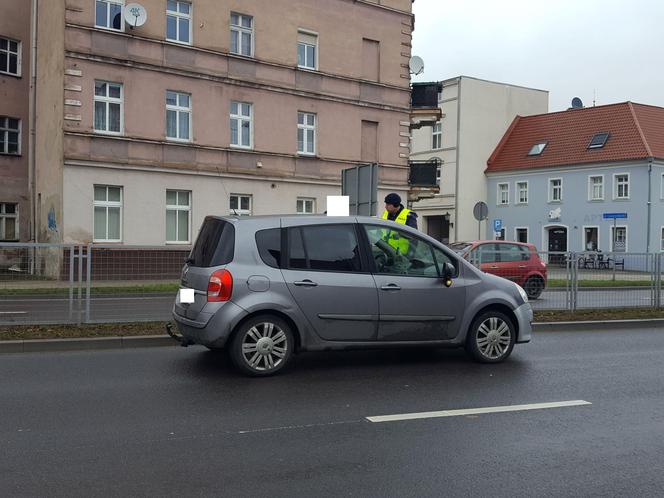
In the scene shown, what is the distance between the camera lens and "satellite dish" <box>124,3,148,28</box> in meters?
22.1

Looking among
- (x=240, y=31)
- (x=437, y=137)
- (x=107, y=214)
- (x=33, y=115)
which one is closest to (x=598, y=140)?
(x=437, y=137)

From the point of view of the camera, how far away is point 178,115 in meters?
23.8

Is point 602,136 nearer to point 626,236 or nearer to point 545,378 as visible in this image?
point 626,236

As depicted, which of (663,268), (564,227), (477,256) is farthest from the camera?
(564,227)

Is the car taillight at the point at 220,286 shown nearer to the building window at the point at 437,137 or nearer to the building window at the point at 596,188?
the building window at the point at 596,188

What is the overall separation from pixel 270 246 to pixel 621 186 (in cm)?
3855

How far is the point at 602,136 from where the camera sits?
142ft

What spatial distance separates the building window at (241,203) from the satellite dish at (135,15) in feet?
21.2

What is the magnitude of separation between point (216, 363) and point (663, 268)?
10335mm

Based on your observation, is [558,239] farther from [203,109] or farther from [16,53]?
[16,53]

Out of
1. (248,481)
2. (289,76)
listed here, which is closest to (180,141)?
(289,76)

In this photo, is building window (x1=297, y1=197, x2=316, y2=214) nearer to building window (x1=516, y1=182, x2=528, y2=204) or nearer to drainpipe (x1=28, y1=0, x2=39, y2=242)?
drainpipe (x1=28, y1=0, x2=39, y2=242)

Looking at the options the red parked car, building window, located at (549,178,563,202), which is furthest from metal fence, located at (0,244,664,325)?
building window, located at (549,178,563,202)

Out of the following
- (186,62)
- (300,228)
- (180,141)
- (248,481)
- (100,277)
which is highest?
(186,62)
